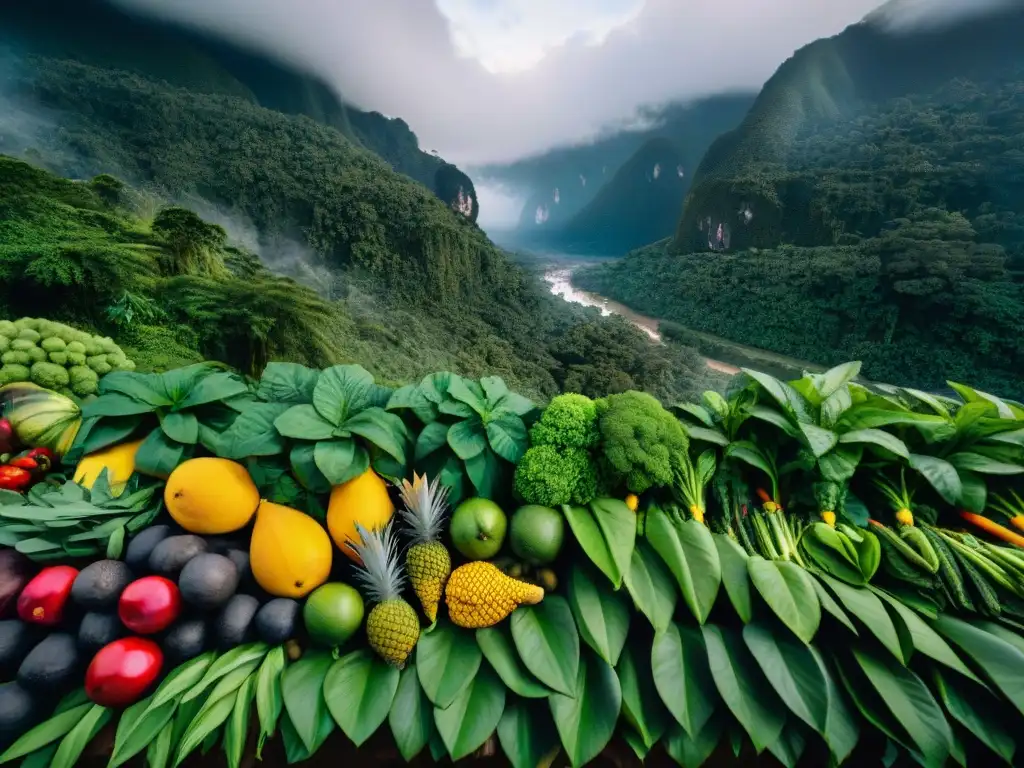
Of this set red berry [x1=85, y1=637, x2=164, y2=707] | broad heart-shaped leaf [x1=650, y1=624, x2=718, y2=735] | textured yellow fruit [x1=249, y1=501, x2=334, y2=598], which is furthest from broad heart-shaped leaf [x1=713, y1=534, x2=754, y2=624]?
red berry [x1=85, y1=637, x2=164, y2=707]

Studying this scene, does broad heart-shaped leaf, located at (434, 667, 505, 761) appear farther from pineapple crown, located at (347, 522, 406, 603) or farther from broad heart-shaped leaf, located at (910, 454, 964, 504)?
broad heart-shaped leaf, located at (910, 454, 964, 504)

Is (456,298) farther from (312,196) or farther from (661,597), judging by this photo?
(661,597)

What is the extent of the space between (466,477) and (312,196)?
10.3 m

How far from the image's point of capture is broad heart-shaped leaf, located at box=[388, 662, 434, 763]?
0.85 metres

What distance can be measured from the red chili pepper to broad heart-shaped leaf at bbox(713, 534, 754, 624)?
190 cm

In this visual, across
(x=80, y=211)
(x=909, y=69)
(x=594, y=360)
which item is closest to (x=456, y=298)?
(x=594, y=360)

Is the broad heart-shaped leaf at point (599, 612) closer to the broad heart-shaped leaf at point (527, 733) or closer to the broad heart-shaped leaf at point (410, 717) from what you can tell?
the broad heart-shaped leaf at point (527, 733)

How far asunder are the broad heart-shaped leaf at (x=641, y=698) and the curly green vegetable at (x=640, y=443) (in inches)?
15.4

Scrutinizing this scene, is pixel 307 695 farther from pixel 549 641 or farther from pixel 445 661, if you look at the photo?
Answer: pixel 549 641

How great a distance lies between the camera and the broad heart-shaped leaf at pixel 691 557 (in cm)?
92

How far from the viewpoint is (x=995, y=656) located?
2.74 ft

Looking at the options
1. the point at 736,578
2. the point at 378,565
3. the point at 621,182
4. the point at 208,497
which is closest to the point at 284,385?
the point at 208,497

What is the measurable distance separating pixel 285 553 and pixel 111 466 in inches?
24.2

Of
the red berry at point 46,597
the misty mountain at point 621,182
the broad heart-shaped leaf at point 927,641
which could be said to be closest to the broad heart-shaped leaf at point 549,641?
the broad heart-shaped leaf at point 927,641
